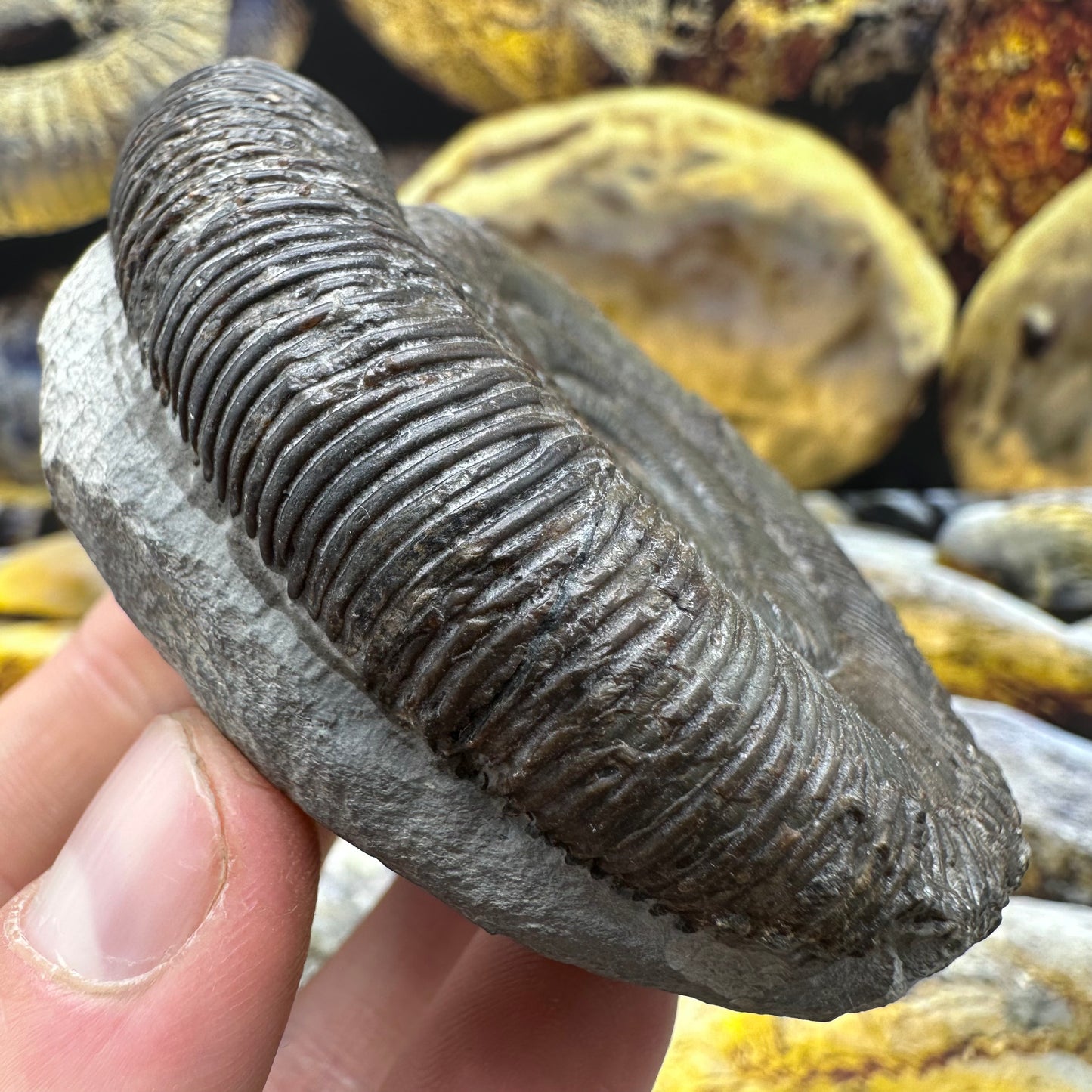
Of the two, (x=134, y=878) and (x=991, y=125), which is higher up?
(x=991, y=125)

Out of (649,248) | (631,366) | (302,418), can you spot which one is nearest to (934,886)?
(302,418)

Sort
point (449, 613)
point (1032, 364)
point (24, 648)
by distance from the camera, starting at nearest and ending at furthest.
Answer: point (449, 613), point (24, 648), point (1032, 364)

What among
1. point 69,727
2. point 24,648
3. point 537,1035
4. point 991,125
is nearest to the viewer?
point 537,1035

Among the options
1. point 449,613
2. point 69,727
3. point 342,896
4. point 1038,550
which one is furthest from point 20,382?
point 1038,550

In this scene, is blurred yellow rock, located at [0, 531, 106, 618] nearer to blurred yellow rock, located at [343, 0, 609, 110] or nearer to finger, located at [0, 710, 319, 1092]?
finger, located at [0, 710, 319, 1092]

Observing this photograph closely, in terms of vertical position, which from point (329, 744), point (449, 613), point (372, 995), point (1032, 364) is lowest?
point (372, 995)

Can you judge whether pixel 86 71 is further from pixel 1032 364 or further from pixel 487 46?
pixel 1032 364
